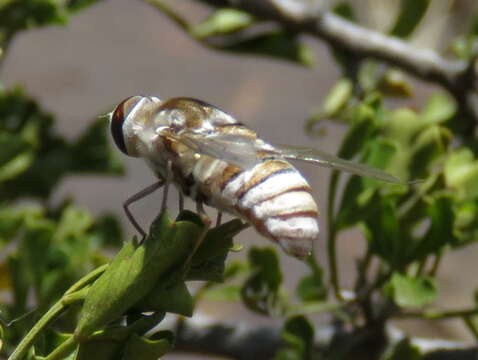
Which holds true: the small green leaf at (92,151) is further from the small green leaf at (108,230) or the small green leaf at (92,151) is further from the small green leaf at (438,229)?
the small green leaf at (438,229)

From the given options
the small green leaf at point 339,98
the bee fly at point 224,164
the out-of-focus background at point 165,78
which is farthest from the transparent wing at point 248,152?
the out-of-focus background at point 165,78

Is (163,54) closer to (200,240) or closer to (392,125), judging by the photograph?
(392,125)

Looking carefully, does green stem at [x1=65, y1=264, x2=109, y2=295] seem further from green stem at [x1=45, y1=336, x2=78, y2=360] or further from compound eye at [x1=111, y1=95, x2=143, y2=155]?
compound eye at [x1=111, y1=95, x2=143, y2=155]

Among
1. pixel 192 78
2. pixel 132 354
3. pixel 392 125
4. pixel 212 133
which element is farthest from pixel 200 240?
pixel 192 78

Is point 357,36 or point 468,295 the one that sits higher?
point 357,36

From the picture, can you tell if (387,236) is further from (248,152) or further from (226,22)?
(226,22)

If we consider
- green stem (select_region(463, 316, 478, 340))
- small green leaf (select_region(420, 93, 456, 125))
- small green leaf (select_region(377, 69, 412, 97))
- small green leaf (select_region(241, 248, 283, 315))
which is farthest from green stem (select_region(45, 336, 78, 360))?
small green leaf (select_region(377, 69, 412, 97))

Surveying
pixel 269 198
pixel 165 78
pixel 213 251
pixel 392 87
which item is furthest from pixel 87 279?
pixel 165 78

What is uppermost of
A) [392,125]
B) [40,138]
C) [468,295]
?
[392,125]
